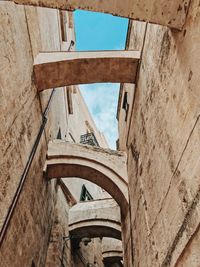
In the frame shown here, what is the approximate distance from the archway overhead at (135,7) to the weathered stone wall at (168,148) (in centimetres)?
17

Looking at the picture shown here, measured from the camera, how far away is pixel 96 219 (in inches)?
440

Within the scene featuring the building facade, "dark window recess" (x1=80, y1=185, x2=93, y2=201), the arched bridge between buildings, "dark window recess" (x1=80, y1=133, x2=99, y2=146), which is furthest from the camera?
"dark window recess" (x1=80, y1=133, x2=99, y2=146)

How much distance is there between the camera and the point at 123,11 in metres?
2.91

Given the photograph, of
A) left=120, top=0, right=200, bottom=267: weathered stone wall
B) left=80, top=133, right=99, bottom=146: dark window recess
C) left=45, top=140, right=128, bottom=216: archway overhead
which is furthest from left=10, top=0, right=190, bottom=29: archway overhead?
left=80, top=133, right=99, bottom=146: dark window recess

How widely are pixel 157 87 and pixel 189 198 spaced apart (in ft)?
6.70

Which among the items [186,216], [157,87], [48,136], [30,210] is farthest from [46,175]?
[186,216]

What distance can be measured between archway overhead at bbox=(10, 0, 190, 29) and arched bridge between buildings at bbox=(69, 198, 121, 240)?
890cm

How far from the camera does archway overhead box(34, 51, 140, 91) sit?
19.9 ft

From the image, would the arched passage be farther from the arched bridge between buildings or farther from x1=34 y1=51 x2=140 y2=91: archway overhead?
x1=34 y1=51 x2=140 y2=91: archway overhead

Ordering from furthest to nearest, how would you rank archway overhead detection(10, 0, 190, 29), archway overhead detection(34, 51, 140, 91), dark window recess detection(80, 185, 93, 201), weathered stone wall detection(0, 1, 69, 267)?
dark window recess detection(80, 185, 93, 201) → archway overhead detection(34, 51, 140, 91) → weathered stone wall detection(0, 1, 69, 267) → archway overhead detection(10, 0, 190, 29)

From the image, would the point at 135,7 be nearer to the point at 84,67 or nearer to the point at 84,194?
the point at 84,67

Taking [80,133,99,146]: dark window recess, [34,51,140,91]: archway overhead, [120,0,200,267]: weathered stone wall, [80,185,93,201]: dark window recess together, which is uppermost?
A: [80,133,99,146]: dark window recess

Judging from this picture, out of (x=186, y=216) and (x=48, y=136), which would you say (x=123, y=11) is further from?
(x=48, y=136)

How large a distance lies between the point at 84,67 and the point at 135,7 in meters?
3.40
